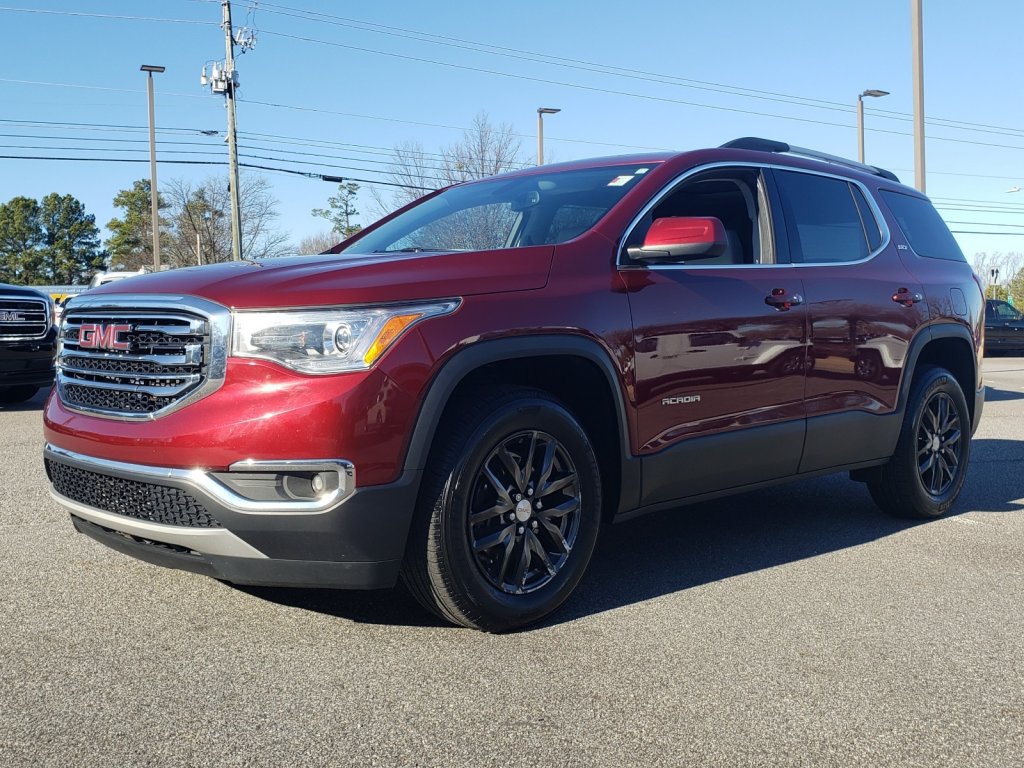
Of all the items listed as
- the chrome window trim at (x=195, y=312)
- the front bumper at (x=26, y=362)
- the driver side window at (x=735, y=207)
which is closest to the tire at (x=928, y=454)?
the driver side window at (x=735, y=207)

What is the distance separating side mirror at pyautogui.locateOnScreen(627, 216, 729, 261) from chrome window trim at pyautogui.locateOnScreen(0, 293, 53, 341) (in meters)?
8.77

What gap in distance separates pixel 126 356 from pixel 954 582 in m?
3.52

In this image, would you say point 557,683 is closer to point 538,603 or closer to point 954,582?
point 538,603

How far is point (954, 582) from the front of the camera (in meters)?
4.38

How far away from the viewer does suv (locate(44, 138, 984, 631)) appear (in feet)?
10.5

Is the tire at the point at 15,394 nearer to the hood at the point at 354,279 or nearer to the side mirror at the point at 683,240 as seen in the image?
the hood at the point at 354,279

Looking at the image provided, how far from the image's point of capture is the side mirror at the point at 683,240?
3869 mm

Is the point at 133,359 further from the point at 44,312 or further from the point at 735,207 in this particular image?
the point at 44,312

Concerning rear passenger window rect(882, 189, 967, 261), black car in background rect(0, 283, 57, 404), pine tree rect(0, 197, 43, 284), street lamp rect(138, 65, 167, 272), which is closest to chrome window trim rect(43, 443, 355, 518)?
rear passenger window rect(882, 189, 967, 261)

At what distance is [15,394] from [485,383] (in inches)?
401

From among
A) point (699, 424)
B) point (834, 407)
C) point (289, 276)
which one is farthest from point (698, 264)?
point (289, 276)

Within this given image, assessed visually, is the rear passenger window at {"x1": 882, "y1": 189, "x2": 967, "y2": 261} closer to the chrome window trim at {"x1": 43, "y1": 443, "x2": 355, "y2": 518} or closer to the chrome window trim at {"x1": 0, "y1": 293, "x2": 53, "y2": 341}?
the chrome window trim at {"x1": 43, "y1": 443, "x2": 355, "y2": 518}

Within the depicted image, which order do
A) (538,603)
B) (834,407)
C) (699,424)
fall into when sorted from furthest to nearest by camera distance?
(834,407) → (699,424) → (538,603)

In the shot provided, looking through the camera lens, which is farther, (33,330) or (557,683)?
(33,330)
